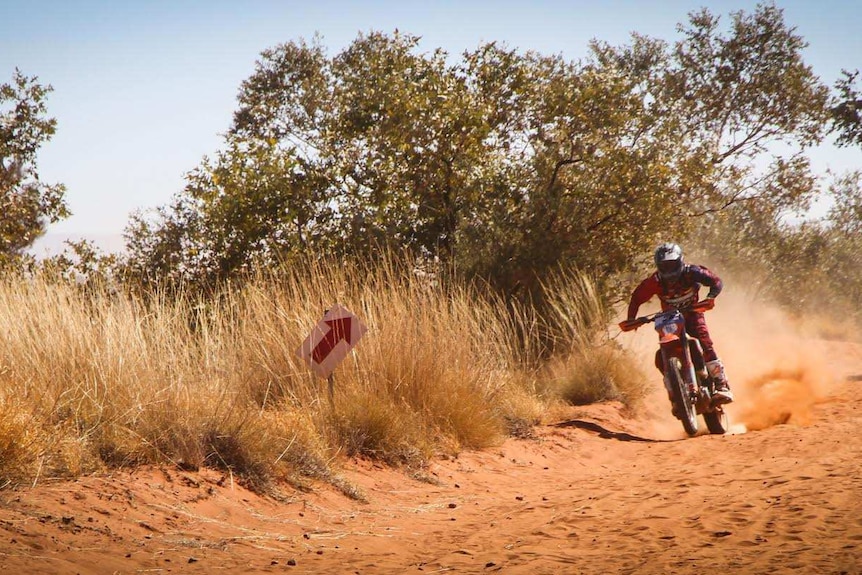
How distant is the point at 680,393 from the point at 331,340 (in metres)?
4.05

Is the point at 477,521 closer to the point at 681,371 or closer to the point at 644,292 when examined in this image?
the point at 681,371

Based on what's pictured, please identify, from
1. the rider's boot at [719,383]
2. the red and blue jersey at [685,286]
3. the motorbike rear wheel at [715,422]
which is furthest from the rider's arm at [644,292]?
the motorbike rear wheel at [715,422]

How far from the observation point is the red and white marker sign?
903 centimetres

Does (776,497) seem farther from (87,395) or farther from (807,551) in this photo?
(87,395)

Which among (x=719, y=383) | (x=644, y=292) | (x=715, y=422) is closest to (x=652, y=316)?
(x=644, y=292)

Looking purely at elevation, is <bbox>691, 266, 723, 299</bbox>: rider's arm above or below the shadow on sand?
above

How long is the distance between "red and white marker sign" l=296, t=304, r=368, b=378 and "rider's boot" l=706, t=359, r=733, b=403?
4.30 metres

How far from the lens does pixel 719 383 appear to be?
10930 mm

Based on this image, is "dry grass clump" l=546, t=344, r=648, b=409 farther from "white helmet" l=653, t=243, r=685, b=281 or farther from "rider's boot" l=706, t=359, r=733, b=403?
"white helmet" l=653, t=243, r=685, b=281

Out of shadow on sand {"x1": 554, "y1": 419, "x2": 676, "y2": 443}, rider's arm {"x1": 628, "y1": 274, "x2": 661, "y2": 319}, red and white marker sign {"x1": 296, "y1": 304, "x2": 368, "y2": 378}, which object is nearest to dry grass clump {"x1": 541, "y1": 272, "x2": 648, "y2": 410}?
shadow on sand {"x1": 554, "y1": 419, "x2": 676, "y2": 443}

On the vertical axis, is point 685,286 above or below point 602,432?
above

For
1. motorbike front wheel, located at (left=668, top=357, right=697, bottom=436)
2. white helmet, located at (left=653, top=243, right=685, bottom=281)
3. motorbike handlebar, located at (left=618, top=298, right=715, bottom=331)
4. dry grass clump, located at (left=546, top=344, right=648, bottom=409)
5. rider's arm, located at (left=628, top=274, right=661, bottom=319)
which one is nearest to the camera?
motorbike front wheel, located at (left=668, top=357, right=697, bottom=436)

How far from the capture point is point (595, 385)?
13.5 metres

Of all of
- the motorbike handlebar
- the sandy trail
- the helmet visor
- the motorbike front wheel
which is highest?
the helmet visor
